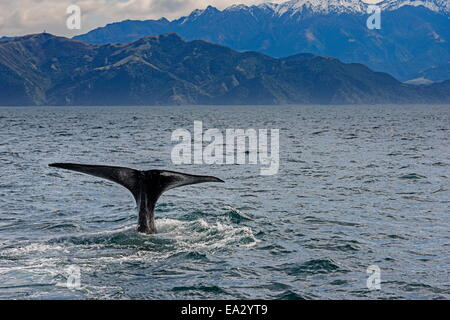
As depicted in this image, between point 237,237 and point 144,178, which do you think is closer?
point 144,178

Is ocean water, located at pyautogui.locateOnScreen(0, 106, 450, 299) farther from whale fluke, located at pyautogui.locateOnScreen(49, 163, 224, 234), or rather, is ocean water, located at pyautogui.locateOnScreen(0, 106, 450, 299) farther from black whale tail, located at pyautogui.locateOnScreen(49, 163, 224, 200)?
black whale tail, located at pyautogui.locateOnScreen(49, 163, 224, 200)

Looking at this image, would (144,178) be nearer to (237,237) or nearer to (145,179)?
(145,179)

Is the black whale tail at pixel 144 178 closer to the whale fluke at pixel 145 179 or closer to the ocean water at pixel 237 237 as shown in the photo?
the whale fluke at pixel 145 179

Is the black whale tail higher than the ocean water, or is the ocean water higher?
the black whale tail

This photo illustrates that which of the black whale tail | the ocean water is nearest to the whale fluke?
the black whale tail

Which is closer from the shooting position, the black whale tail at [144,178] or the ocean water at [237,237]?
the ocean water at [237,237]

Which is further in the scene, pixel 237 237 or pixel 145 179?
pixel 237 237

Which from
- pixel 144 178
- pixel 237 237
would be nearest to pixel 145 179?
pixel 144 178

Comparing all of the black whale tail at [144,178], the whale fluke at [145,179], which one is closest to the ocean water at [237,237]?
the whale fluke at [145,179]

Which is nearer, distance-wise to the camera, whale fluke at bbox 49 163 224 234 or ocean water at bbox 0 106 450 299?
ocean water at bbox 0 106 450 299

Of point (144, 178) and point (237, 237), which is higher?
point (144, 178)

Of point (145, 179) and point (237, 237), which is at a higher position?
point (145, 179)
